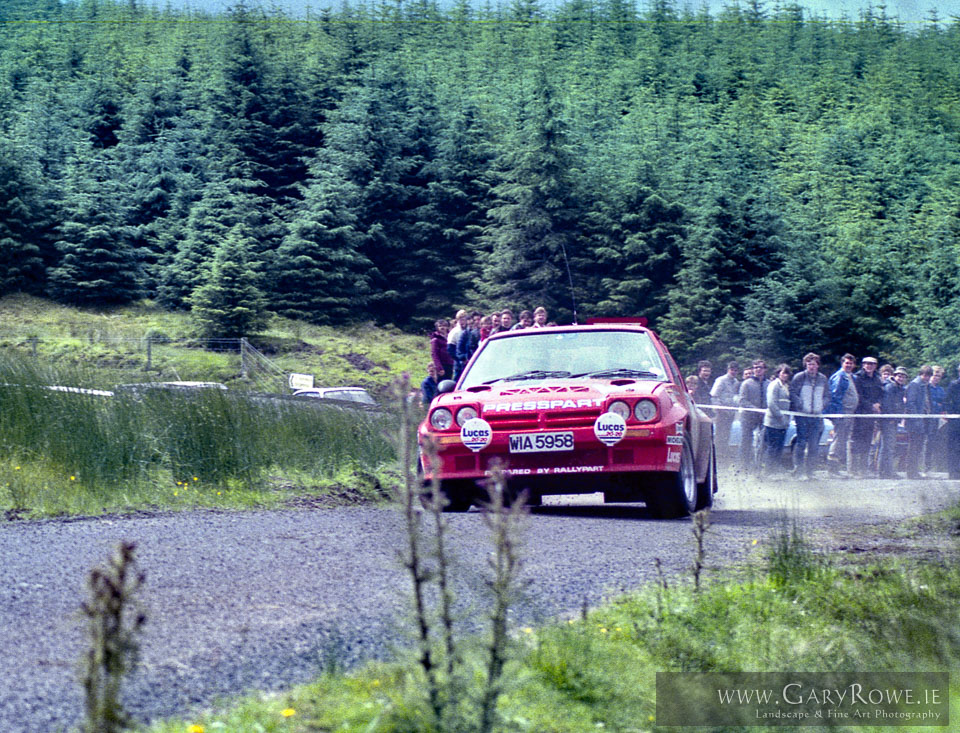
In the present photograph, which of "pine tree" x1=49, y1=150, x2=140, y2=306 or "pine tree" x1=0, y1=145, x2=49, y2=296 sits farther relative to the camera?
"pine tree" x1=0, y1=145, x2=49, y2=296

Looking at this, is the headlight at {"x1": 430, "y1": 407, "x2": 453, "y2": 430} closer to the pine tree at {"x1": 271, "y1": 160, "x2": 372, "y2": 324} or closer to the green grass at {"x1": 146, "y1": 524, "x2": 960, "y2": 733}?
the green grass at {"x1": 146, "y1": 524, "x2": 960, "y2": 733}

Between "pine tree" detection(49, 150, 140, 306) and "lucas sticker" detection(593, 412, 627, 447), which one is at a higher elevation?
"lucas sticker" detection(593, 412, 627, 447)

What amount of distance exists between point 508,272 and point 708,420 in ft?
162

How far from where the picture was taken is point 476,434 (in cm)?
1021

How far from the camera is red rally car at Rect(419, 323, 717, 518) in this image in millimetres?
9953

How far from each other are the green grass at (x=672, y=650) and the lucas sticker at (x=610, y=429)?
3270 millimetres

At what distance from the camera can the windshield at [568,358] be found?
10.9 meters

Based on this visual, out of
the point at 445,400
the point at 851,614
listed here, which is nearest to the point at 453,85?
the point at 445,400

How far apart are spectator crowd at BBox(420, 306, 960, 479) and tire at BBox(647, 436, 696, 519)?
16.9ft

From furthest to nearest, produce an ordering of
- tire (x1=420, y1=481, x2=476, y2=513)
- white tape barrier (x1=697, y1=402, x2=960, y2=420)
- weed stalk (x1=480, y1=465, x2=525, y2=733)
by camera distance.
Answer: white tape barrier (x1=697, y1=402, x2=960, y2=420)
tire (x1=420, y1=481, x2=476, y2=513)
weed stalk (x1=480, y1=465, x2=525, y2=733)

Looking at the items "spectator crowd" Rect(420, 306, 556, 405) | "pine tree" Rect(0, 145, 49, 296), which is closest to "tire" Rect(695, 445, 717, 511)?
"spectator crowd" Rect(420, 306, 556, 405)

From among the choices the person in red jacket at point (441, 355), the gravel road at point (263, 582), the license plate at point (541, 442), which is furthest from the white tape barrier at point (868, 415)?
the license plate at point (541, 442)

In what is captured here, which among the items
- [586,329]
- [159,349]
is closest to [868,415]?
[586,329]

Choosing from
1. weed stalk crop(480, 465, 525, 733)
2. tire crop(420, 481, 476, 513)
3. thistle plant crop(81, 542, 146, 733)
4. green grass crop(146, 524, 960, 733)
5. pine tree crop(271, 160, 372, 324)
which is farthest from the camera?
pine tree crop(271, 160, 372, 324)
